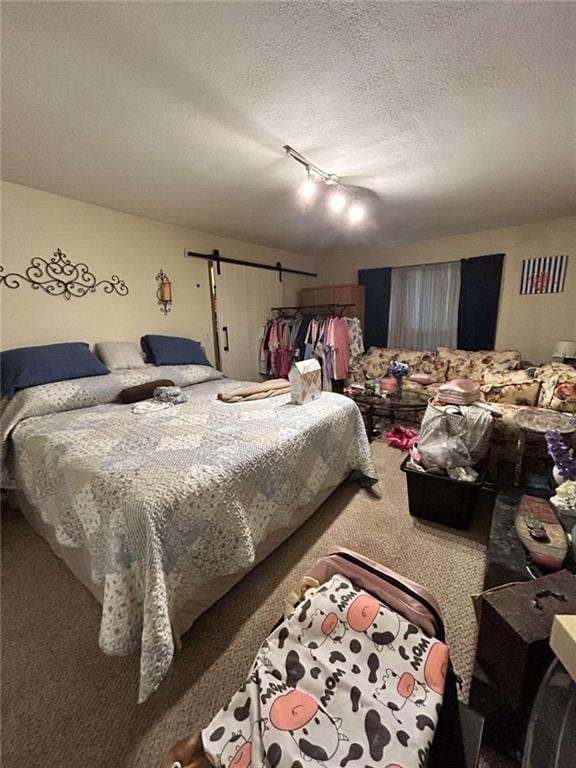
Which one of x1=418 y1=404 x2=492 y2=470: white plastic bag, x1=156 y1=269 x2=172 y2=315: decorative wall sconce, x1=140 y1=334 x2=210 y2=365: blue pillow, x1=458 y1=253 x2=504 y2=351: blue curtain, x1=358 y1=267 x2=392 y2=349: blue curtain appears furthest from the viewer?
x1=358 y1=267 x2=392 y2=349: blue curtain

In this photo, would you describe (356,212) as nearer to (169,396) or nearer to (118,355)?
(169,396)

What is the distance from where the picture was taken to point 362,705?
696 millimetres

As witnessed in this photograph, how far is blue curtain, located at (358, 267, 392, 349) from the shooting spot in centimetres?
466

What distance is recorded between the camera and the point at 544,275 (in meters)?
3.54

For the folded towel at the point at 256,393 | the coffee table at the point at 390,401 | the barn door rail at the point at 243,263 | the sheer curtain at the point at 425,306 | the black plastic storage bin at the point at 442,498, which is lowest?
the black plastic storage bin at the point at 442,498

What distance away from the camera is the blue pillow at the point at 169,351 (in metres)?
2.98

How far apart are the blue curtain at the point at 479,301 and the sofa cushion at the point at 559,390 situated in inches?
54.0

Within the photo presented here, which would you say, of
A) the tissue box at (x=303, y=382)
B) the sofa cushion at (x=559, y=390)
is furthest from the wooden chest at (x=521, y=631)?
the sofa cushion at (x=559, y=390)

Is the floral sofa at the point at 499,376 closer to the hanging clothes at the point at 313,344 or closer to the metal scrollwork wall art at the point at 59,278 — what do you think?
the hanging clothes at the point at 313,344

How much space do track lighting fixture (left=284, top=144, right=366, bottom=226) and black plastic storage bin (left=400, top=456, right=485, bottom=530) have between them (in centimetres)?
208

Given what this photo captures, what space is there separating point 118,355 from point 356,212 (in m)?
2.58

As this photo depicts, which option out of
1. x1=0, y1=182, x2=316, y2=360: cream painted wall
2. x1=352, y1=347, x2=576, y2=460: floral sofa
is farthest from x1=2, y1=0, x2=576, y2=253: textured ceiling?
x1=352, y1=347, x2=576, y2=460: floral sofa

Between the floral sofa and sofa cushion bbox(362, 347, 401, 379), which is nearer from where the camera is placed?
the floral sofa

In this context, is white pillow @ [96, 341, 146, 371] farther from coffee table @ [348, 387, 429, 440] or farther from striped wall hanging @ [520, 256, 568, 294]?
striped wall hanging @ [520, 256, 568, 294]
